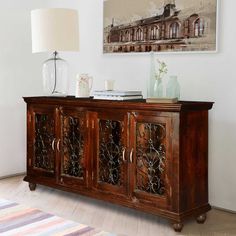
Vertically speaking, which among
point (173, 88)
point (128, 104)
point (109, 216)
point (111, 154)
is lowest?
point (109, 216)

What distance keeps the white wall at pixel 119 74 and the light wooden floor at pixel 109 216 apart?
1.08 ft

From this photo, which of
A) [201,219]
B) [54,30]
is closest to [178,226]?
[201,219]

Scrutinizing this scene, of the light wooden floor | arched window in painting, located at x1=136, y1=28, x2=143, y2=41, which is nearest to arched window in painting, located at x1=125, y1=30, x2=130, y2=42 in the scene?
arched window in painting, located at x1=136, y1=28, x2=143, y2=41

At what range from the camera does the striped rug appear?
8.52ft

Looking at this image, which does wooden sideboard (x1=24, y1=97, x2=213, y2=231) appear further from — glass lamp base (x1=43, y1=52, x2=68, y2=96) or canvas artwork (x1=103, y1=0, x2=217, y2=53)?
canvas artwork (x1=103, y1=0, x2=217, y2=53)

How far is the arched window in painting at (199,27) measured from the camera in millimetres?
3062

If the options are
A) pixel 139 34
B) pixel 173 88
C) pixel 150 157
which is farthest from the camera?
pixel 139 34

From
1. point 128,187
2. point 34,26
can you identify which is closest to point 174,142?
point 128,187

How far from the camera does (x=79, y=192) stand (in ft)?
10.5

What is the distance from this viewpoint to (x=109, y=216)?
2.94 meters

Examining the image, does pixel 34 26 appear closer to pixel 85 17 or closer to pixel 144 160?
pixel 85 17

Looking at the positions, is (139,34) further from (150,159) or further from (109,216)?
(109,216)

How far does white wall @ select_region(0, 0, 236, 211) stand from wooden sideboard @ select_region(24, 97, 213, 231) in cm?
23

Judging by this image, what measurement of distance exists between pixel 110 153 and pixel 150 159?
35cm
